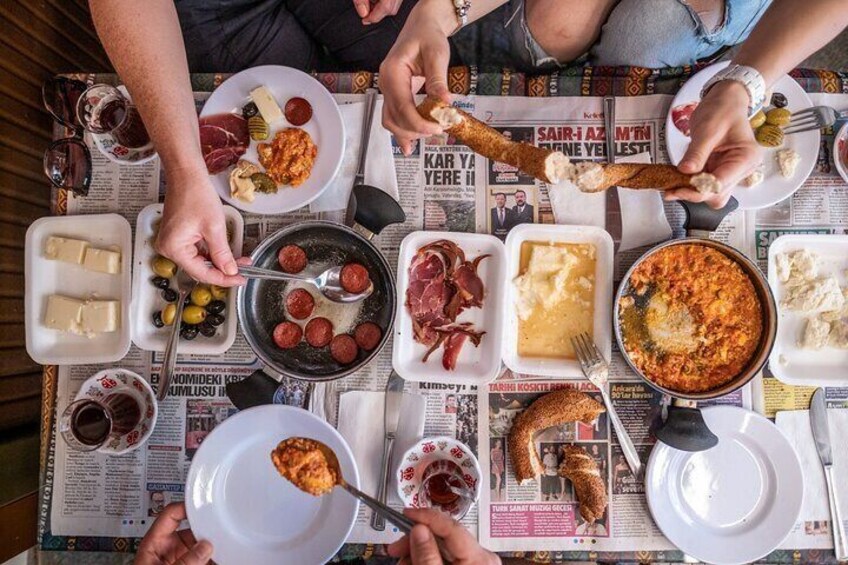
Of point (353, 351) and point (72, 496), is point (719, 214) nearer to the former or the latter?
point (353, 351)

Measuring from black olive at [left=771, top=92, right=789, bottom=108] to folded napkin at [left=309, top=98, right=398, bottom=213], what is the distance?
1132 mm

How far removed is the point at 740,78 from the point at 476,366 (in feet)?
3.41

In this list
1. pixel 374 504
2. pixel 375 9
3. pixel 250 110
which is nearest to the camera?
pixel 374 504

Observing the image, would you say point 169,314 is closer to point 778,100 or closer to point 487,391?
point 487,391

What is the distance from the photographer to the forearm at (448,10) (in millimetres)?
1509

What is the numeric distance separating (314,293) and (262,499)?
2.07ft

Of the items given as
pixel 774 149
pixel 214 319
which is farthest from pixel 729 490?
pixel 214 319

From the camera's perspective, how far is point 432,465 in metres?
1.79

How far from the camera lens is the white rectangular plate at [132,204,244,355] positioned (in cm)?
180

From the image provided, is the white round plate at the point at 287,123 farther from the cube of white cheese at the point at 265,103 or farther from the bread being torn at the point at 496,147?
the bread being torn at the point at 496,147

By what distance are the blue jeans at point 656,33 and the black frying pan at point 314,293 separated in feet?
2.25

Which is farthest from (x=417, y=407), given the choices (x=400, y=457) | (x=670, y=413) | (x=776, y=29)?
(x=776, y=29)

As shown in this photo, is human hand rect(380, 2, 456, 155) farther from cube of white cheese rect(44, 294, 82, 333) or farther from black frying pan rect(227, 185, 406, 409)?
cube of white cheese rect(44, 294, 82, 333)

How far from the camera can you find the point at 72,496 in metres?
1.86
